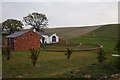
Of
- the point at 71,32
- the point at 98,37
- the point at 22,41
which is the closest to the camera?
the point at 22,41

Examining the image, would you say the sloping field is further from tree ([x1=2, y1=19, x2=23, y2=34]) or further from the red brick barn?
the red brick barn

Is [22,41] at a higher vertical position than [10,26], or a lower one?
lower

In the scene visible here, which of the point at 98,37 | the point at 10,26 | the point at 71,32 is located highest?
the point at 10,26

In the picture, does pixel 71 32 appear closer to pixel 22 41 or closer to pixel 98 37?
pixel 98 37

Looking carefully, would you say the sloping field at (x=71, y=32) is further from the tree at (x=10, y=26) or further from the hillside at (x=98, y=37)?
the tree at (x=10, y=26)

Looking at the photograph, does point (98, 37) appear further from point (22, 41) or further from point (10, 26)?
point (10, 26)

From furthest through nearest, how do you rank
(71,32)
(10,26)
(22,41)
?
1. (71,32)
2. (10,26)
3. (22,41)

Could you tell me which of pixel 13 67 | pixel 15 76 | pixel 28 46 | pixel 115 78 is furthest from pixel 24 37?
pixel 115 78

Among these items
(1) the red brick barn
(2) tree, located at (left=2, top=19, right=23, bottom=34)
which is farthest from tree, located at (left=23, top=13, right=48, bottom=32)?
(1) the red brick barn

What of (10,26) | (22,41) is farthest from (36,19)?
(22,41)

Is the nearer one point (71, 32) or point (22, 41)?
point (22, 41)

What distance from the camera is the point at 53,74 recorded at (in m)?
9.50

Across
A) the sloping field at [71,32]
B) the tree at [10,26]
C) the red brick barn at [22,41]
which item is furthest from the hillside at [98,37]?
the red brick barn at [22,41]

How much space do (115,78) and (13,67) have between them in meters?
8.64
